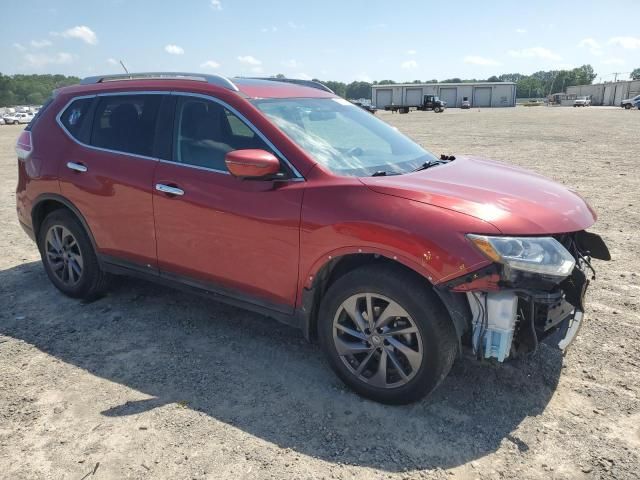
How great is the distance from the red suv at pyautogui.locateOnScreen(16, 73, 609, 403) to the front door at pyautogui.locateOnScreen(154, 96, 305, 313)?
11mm

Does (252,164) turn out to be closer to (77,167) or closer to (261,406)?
(261,406)

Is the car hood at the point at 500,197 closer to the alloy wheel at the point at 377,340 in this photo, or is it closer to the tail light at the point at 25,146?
the alloy wheel at the point at 377,340

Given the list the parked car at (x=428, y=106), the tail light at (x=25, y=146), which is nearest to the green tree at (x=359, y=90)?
the parked car at (x=428, y=106)

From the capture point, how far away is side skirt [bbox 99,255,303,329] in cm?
335

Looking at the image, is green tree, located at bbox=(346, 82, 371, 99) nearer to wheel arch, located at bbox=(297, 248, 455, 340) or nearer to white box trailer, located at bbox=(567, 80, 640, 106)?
white box trailer, located at bbox=(567, 80, 640, 106)

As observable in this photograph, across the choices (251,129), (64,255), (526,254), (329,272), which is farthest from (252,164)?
(64,255)

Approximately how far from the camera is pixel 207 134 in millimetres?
3674

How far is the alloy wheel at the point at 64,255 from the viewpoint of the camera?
4.54m

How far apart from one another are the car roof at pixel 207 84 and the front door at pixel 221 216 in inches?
5.7

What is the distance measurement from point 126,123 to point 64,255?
1.44 metres

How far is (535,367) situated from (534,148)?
45.7 ft

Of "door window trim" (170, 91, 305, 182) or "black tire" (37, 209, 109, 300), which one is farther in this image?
"black tire" (37, 209, 109, 300)

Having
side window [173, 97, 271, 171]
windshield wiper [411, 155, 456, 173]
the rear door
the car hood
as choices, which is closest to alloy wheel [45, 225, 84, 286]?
the rear door

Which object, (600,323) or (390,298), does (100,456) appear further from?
(600,323)
